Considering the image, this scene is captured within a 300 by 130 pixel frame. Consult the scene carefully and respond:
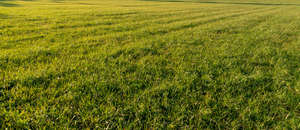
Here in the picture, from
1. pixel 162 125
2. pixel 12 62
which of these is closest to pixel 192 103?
pixel 162 125

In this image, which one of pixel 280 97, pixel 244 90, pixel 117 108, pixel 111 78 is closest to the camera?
pixel 117 108

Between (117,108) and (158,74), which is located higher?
(158,74)

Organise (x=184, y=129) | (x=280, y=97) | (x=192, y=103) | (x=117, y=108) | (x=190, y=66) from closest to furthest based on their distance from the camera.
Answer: (x=184, y=129), (x=117, y=108), (x=192, y=103), (x=280, y=97), (x=190, y=66)

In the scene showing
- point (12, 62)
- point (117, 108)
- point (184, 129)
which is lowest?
point (184, 129)

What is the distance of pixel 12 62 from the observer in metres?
3.58

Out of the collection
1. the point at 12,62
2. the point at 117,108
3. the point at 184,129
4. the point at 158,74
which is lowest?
the point at 184,129

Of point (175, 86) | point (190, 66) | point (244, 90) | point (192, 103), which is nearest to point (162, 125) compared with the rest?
point (192, 103)

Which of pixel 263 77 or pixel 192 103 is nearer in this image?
pixel 192 103

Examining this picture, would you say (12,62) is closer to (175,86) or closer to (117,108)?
(117,108)

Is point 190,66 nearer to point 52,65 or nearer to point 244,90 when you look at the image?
point 244,90

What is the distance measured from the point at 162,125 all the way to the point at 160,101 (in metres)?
0.55

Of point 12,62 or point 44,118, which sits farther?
point 12,62

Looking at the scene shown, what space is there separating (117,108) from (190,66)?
223 centimetres

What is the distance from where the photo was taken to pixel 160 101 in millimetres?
2541
